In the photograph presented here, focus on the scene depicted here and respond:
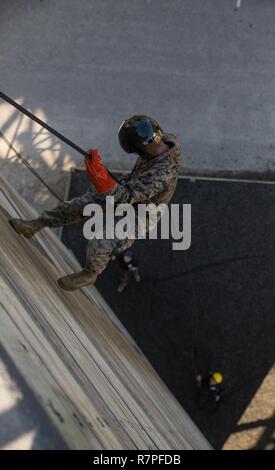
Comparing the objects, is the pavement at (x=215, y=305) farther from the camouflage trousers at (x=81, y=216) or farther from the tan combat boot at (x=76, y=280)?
the tan combat boot at (x=76, y=280)

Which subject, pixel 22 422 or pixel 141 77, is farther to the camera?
pixel 141 77

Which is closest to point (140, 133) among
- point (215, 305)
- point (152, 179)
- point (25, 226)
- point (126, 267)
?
point (152, 179)

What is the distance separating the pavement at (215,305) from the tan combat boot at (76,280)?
3602mm

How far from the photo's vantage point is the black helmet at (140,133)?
13.5 ft

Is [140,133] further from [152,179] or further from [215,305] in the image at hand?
[215,305]

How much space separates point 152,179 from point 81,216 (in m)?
0.96

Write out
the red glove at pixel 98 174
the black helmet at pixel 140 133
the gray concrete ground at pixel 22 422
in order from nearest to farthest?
the gray concrete ground at pixel 22 422 → the red glove at pixel 98 174 → the black helmet at pixel 140 133

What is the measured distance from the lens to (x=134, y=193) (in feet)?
14.0

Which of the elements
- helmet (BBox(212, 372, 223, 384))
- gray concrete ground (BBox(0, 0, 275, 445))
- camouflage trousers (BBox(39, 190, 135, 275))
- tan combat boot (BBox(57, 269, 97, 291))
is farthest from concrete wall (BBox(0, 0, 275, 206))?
tan combat boot (BBox(57, 269, 97, 291))

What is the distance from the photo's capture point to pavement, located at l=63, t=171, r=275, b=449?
7.75 metres

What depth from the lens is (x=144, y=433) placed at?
11.8ft

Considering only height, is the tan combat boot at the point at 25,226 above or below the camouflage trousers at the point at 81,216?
above

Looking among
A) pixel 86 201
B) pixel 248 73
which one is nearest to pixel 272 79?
pixel 248 73

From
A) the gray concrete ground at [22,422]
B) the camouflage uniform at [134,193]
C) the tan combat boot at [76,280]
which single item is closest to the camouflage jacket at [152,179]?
the camouflage uniform at [134,193]
